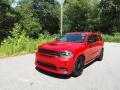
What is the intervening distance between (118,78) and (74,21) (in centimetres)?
3170

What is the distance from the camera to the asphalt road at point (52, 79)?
7.05m

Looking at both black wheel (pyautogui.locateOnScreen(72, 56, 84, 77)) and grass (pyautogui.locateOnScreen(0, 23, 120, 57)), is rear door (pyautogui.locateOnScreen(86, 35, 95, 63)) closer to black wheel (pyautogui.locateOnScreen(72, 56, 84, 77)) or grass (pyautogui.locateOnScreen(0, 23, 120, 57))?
black wheel (pyautogui.locateOnScreen(72, 56, 84, 77))

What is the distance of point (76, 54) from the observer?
318 inches

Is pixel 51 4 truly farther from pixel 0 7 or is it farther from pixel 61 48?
pixel 61 48

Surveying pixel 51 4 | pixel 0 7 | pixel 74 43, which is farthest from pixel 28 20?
pixel 74 43

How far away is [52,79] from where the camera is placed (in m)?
7.91

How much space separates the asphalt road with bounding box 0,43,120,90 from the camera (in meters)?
7.05

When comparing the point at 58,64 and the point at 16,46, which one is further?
the point at 16,46

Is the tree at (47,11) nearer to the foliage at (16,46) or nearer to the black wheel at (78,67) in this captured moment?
the foliage at (16,46)

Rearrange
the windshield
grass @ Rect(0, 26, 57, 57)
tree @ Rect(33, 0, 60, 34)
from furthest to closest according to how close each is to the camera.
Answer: tree @ Rect(33, 0, 60, 34)
grass @ Rect(0, 26, 57, 57)
the windshield

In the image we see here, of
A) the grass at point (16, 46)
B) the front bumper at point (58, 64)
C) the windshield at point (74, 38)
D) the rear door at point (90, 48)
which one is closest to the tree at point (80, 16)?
the grass at point (16, 46)

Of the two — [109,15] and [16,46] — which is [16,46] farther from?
[109,15]

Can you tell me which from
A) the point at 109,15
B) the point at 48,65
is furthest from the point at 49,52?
the point at 109,15

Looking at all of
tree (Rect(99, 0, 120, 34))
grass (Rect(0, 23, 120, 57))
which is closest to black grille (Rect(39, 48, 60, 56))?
grass (Rect(0, 23, 120, 57))
